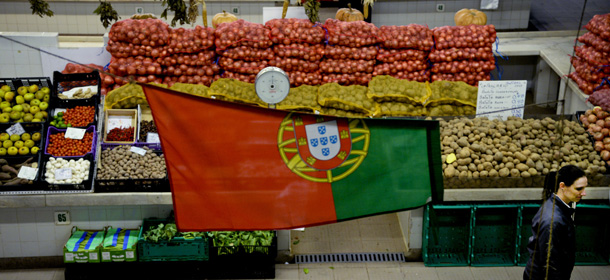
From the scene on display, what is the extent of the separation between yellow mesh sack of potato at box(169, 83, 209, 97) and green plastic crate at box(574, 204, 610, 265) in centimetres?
443

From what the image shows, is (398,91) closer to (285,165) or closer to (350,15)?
(350,15)

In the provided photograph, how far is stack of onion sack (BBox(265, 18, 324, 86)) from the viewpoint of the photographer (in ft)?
23.7

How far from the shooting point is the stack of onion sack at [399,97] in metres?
7.03

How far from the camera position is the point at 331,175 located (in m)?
3.60

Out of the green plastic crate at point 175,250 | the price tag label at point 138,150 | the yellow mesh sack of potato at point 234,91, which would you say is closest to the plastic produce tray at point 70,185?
the price tag label at point 138,150

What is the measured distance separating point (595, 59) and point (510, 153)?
2.42 meters

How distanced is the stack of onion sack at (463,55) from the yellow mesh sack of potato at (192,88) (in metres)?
2.92

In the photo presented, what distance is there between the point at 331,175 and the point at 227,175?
65 cm

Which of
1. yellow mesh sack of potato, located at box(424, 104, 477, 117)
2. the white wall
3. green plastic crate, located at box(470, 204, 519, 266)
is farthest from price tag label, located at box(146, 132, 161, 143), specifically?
the white wall

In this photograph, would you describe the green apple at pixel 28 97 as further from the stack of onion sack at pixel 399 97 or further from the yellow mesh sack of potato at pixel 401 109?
the yellow mesh sack of potato at pixel 401 109

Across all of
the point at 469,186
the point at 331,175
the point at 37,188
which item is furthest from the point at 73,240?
the point at 469,186

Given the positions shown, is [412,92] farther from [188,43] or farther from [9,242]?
[9,242]

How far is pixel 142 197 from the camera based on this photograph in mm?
5793

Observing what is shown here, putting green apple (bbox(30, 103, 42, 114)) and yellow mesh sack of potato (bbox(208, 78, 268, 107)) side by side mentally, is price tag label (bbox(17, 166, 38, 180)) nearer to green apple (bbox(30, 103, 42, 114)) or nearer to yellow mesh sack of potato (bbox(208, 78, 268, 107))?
green apple (bbox(30, 103, 42, 114))
